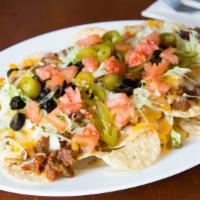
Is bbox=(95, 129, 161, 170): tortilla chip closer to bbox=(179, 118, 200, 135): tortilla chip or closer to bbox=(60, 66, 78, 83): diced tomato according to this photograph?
bbox=(179, 118, 200, 135): tortilla chip

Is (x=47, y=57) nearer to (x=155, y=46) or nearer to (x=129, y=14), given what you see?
(x=155, y=46)

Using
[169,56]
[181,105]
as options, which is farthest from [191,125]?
[169,56]

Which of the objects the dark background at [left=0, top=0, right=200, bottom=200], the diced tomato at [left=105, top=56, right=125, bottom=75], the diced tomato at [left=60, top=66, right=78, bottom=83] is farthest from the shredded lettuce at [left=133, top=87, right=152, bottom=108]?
the dark background at [left=0, top=0, right=200, bottom=200]

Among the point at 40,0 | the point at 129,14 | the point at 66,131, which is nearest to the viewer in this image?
the point at 66,131

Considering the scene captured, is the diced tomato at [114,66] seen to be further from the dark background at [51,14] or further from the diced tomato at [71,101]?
the dark background at [51,14]

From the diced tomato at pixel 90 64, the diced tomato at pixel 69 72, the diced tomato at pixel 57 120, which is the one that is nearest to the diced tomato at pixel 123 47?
the diced tomato at pixel 90 64

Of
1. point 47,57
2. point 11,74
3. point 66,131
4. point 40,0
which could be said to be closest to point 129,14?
point 40,0
